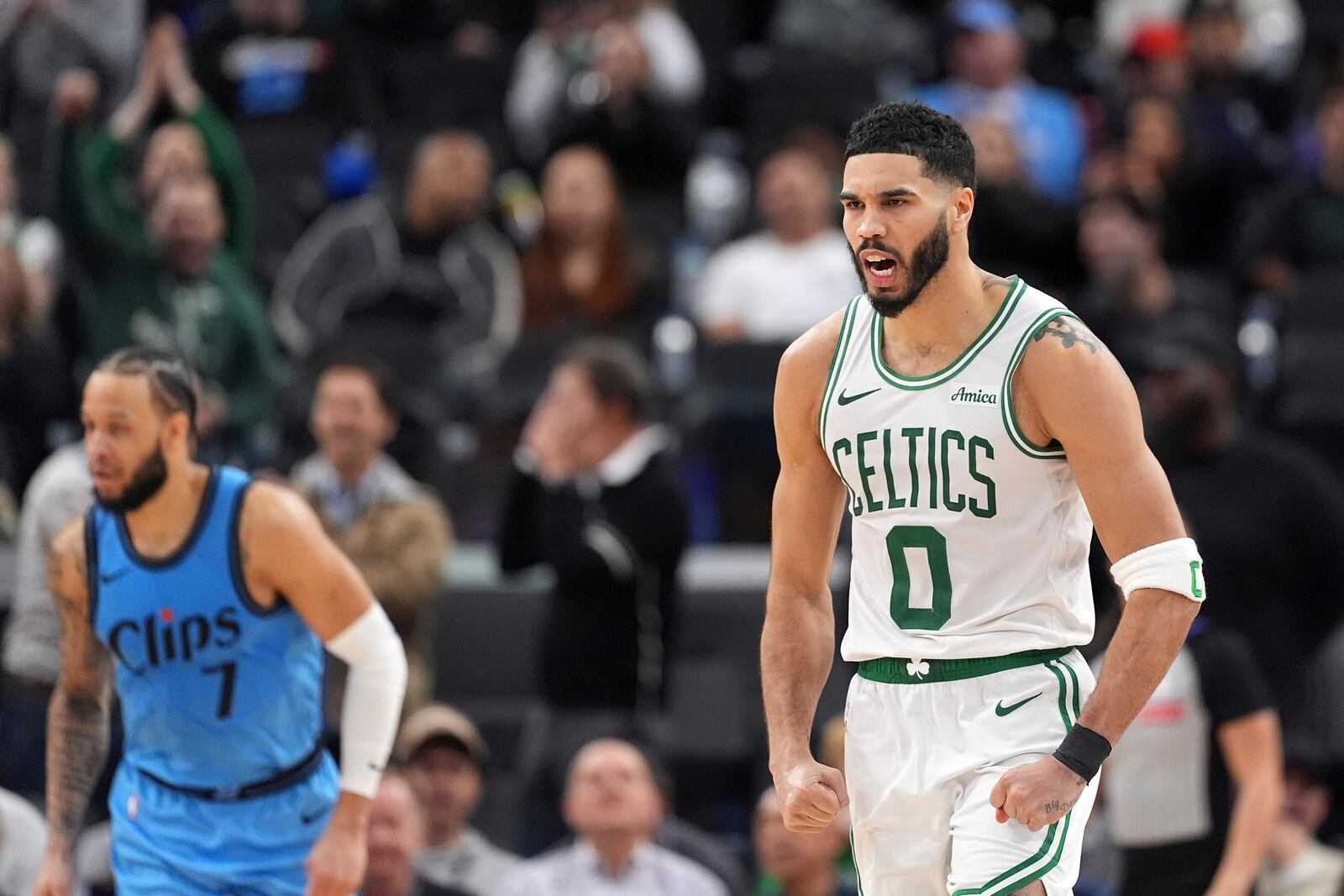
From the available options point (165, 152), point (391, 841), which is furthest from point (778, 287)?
point (391, 841)

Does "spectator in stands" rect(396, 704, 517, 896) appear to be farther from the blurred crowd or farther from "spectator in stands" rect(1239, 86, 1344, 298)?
"spectator in stands" rect(1239, 86, 1344, 298)

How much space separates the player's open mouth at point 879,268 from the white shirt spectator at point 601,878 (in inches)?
143

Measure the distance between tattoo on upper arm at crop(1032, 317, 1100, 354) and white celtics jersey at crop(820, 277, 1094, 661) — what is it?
0.03m

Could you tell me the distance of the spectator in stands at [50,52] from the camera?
11.8 metres

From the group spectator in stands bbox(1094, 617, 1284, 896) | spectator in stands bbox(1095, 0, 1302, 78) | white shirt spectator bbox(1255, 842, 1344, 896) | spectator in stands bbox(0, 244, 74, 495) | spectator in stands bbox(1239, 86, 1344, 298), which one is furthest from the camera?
spectator in stands bbox(1095, 0, 1302, 78)

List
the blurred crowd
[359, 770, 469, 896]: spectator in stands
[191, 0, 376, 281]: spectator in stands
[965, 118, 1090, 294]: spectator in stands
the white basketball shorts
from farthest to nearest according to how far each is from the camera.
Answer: [191, 0, 376, 281]: spectator in stands
[965, 118, 1090, 294]: spectator in stands
the blurred crowd
[359, 770, 469, 896]: spectator in stands
the white basketball shorts

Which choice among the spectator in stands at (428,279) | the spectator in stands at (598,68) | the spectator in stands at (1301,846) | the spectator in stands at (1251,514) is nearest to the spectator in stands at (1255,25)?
the spectator in stands at (598,68)

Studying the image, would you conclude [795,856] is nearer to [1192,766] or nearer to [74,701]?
[1192,766]

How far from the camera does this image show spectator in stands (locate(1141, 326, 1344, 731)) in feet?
26.0

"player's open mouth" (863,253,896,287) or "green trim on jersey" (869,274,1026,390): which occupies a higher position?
"player's open mouth" (863,253,896,287)

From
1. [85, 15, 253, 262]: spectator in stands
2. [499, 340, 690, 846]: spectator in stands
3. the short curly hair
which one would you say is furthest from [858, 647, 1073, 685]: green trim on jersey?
[85, 15, 253, 262]: spectator in stands

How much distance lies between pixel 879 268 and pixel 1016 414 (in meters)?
0.41

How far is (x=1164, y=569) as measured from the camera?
13.0ft

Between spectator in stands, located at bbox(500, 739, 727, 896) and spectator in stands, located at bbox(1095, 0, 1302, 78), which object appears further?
spectator in stands, located at bbox(1095, 0, 1302, 78)
